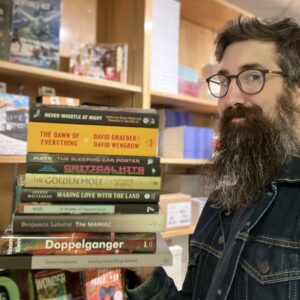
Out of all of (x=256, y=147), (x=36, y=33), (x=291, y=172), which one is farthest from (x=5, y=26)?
(x=291, y=172)

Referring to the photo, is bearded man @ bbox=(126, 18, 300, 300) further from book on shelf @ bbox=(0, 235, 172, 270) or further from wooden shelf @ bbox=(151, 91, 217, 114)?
wooden shelf @ bbox=(151, 91, 217, 114)

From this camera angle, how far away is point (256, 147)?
0.86 meters

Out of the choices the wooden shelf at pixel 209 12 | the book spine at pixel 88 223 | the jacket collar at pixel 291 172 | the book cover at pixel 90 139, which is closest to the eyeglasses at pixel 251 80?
the jacket collar at pixel 291 172

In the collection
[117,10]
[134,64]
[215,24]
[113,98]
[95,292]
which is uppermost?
[215,24]

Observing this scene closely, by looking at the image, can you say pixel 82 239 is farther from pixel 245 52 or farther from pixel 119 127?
pixel 245 52

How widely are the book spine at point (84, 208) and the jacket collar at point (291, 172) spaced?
31cm

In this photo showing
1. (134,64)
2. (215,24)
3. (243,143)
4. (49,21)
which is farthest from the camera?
(215,24)

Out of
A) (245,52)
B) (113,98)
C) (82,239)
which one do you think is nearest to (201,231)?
(82,239)

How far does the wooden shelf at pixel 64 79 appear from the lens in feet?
3.89

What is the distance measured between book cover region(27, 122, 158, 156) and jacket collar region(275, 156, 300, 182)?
311 millimetres

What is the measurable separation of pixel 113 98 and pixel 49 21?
436 mm

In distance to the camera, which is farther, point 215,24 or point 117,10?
point 215,24

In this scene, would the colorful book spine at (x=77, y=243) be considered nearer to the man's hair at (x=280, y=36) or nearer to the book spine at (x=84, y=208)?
the book spine at (x=84, y=208)

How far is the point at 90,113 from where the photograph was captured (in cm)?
69
